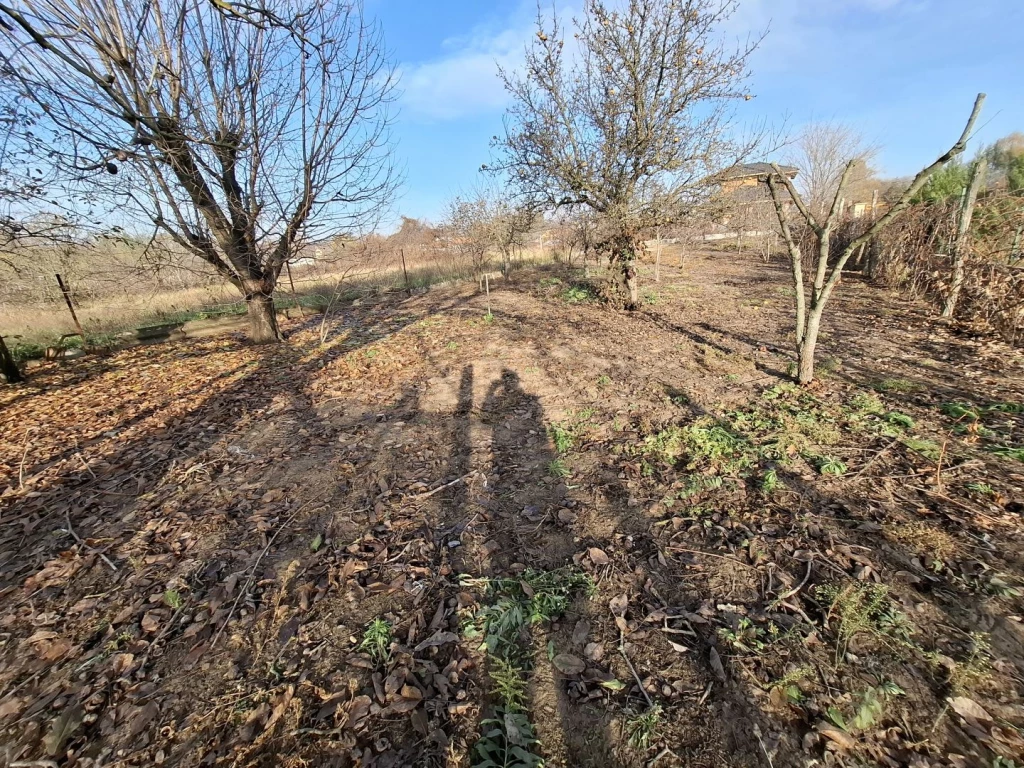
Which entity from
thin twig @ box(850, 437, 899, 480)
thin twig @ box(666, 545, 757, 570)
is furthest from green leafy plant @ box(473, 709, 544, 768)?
thin twig @ box(850, 437, 899, 480)

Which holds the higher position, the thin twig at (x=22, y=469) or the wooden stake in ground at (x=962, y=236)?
the wooden stake in ground at (x=962, y=236)

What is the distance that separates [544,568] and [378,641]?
1.02 meters

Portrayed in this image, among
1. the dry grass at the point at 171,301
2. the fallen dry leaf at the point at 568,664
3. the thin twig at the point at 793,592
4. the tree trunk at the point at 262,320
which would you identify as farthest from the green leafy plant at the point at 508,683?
the tree trunk at the point at 262,320

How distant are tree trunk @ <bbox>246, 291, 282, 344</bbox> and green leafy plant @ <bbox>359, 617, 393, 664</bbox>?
26.2 feet

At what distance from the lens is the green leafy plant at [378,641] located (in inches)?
77.9

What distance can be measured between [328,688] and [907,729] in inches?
96.8

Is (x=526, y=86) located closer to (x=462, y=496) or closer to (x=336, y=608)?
(x=462, y=496)

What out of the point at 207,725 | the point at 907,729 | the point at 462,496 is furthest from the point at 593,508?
the point at 207,725

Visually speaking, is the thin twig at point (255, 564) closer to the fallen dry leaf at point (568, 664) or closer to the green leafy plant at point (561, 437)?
the fallen dry leaf at point (568, 664)

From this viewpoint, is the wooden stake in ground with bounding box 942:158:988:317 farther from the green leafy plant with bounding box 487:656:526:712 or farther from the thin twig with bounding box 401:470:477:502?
the green leafy plant with bounding box 487:656:526:712

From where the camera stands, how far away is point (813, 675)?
172cm

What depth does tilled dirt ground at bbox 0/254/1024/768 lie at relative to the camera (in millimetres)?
1638

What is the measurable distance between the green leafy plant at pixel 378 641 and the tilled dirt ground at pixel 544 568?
0.11ft

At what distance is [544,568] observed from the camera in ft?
8.07
